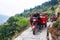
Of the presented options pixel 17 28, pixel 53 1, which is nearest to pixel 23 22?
pixel 17 28

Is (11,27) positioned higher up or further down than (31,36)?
higher up

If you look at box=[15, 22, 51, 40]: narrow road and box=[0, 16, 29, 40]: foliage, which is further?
box=[0, 16, 29, 40]: foliage

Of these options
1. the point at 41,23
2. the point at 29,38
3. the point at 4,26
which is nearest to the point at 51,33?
the point at 29,38

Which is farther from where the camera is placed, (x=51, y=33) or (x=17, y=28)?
(x=17, y=28)

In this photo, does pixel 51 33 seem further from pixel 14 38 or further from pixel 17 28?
pixel 17 28

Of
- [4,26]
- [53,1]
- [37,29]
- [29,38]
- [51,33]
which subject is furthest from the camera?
[53,1]

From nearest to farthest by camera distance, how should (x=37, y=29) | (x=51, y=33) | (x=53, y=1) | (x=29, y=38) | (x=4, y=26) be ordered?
1. (x=51, y=33)
2. (x=29, y=38)
3. (x=37, y=29)
4. (x=4, y=26)
5. (x=53, y=1)

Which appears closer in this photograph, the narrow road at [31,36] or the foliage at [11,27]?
the narrow road at [31,36]

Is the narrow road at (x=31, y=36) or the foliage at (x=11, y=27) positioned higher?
the foliage at (x=11, y=27)

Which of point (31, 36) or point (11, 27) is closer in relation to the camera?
point (31, 36)

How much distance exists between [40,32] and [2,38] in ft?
→ 7.46

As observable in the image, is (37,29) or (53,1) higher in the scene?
(53,1)

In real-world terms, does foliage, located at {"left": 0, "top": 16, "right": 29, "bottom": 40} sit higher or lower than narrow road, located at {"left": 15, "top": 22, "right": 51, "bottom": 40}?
higher

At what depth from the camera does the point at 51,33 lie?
494 inches
